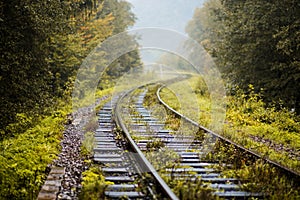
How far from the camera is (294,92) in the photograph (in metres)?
13.8

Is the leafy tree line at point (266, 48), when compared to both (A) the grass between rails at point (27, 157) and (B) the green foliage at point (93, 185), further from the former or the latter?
(B) the green foliage at point (93, 185)

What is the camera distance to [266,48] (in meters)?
14.9

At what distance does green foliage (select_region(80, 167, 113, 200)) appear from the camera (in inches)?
193

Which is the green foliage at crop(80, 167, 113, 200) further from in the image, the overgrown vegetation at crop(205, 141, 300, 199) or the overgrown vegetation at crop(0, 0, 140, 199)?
the overgrown vegetation at crop(205, 141, 300, 199)

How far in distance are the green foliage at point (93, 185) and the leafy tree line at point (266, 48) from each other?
9494 mm

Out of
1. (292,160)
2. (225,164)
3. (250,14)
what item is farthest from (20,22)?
(250,14)

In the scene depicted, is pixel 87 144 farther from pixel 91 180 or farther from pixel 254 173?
pixel 254 173

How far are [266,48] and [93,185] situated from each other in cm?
1172

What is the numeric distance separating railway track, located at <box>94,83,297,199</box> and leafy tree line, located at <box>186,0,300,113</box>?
5826 millimetres

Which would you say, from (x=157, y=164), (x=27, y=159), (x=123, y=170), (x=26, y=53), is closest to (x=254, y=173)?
(x=157, y=164)

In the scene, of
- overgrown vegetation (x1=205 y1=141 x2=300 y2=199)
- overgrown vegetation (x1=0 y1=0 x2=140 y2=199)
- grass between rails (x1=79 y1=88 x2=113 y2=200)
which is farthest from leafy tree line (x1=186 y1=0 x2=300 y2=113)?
grass between rails (x1=79 y1=88 x2=113 y2=200)

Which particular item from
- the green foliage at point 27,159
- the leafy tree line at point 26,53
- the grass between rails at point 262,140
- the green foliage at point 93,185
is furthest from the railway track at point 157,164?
the leafy tree line at point 26,53

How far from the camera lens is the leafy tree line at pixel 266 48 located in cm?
1343

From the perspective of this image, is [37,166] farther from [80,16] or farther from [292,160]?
[80,16]
